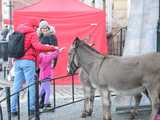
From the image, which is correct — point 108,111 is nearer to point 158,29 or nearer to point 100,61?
point 100,61

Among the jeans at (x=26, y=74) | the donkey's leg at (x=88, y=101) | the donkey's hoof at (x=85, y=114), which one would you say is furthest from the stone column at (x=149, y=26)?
the jeans at (x=26, y=74)

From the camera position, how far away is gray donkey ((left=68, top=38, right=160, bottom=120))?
842cm

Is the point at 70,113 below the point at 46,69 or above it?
below

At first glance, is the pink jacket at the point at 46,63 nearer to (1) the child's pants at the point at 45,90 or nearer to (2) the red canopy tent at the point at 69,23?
(1) the child's pants at the point at 45,90

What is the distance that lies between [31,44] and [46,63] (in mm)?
882

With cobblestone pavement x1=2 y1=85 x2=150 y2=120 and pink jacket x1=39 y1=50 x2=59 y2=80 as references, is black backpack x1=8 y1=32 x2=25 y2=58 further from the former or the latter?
cobblestone pavement x1=2 y1=85 x2=150 y2=120

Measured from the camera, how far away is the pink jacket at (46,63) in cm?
1070

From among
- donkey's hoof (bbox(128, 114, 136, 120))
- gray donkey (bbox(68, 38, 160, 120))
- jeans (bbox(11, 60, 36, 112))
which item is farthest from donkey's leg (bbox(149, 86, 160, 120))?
jeans (bbox(11, 60, 36, 112))

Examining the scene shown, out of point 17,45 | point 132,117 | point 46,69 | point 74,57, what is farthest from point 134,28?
point 17,45

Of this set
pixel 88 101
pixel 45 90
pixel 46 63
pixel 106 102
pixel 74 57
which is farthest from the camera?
pixel 45 90

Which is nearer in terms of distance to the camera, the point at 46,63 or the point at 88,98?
the point at 88,98

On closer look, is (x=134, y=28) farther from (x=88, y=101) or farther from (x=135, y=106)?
(x=88, y=101)

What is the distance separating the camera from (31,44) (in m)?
10.0

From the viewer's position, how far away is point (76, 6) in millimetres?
16266
